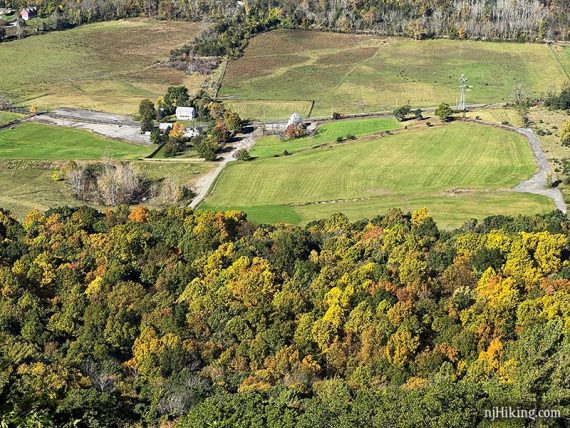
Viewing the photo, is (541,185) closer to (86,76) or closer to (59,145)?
(59,145)

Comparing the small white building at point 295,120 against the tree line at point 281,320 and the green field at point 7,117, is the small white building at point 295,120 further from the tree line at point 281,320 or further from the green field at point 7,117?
the green field at point 7,117

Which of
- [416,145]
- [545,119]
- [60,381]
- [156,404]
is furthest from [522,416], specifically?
[545,119]

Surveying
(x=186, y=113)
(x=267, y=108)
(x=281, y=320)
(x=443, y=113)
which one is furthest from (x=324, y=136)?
(x=281, y=320)

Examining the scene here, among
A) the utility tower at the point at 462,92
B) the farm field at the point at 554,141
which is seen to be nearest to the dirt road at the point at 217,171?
the utility tower at the point at 462,92

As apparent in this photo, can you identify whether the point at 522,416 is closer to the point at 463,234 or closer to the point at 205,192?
the point at 463,234

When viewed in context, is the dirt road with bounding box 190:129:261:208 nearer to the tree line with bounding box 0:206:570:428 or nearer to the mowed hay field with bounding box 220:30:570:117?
the tree line with bounding box 0:206:570:428
